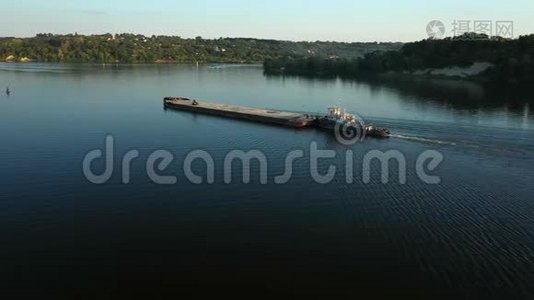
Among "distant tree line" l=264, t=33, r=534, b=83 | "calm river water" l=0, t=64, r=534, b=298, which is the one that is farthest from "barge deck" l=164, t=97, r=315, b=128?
"distant tree line" l=264, t=33, r=534, b=83

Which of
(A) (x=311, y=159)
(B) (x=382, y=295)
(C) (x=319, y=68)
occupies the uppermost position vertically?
(C) (x=319, y=68)

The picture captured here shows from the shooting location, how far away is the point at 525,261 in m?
24.0

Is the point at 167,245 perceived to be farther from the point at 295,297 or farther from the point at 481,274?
the point at 481,274

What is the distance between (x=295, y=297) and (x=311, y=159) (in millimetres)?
23412

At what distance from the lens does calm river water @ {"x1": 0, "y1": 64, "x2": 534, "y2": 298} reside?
22.4 meters

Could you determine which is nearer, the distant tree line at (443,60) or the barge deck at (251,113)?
the barge deck at (251,113)

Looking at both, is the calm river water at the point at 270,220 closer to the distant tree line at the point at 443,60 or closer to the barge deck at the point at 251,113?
the barge deck at the point at 251,113

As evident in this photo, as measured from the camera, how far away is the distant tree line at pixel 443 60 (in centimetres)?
12012

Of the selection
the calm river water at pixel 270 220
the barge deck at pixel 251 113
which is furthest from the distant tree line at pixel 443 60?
the barge deck at pixel 251 113

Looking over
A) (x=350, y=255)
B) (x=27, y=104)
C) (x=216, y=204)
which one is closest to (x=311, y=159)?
(x=216, y=204)

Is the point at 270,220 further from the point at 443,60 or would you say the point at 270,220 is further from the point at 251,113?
the point at 443,60

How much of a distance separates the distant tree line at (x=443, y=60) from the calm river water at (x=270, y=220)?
238ft

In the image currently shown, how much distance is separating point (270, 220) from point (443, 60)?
131 metres

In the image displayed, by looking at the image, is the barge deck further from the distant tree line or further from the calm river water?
the distant tree line
